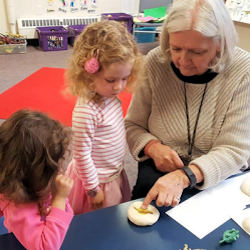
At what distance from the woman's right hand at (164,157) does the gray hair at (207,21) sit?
33cm

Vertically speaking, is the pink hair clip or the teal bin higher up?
the pink hair clip

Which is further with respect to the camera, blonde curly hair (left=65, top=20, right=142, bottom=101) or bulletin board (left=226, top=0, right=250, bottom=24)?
bulletin board (left=226, top=0, right=250, bottom=24)

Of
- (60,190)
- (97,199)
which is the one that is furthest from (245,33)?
(60,190)

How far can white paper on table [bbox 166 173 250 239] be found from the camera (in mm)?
Result: 786

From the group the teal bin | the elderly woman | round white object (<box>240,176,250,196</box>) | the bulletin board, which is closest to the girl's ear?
the elderly woman

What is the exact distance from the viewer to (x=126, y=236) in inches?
29.3

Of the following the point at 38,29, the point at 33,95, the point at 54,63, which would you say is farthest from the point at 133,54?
the point at 38,29

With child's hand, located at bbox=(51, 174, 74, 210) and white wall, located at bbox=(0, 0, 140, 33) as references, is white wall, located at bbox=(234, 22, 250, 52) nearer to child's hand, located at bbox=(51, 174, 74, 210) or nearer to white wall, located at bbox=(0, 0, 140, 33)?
child's hand, located at bbox=(51, 174, 74, 210)

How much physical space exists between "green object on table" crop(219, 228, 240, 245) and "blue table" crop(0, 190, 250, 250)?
0.01m

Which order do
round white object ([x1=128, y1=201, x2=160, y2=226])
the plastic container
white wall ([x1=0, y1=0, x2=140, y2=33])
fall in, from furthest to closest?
white wall ([x1=0, y1=0, x2=140, y2=33]) < the plastic container < round white object ([x1=128, y1=201, x2=160, y2=226])

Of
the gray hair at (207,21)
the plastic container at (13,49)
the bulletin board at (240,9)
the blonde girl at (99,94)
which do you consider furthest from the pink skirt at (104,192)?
the plastic container at (13,49)

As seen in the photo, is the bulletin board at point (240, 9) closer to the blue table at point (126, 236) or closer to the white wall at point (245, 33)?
the white wall at point (245, 33)

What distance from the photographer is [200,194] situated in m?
0.90

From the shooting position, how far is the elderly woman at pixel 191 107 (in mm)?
896
